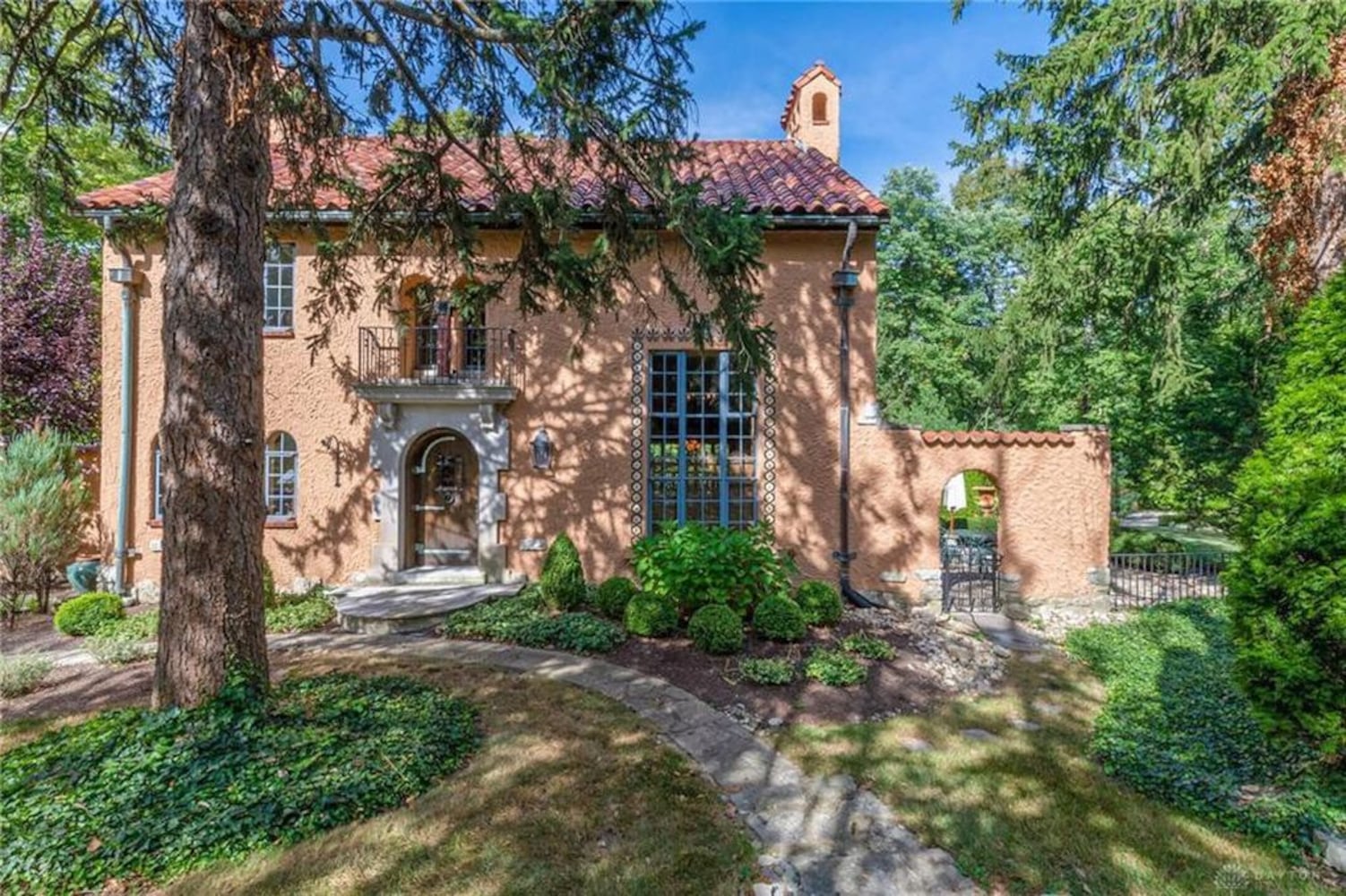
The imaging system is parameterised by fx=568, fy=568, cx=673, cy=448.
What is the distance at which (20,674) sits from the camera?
552 centimetres

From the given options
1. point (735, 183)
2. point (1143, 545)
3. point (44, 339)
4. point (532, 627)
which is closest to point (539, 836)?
point (532, 627)

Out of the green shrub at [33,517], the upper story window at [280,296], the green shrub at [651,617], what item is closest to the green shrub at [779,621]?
the green shrub at [651,617]

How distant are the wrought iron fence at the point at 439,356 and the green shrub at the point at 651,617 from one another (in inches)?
165

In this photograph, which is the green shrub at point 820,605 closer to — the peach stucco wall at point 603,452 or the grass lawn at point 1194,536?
the peach stucco wall at point 603,452

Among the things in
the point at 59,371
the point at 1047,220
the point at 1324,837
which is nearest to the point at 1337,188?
Result: the point at 1047,220

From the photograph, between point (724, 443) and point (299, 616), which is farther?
point (724, 443)

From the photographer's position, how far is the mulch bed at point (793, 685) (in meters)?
5.21

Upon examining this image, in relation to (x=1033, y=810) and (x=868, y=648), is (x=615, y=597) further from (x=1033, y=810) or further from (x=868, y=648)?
(x=1033, y=810)

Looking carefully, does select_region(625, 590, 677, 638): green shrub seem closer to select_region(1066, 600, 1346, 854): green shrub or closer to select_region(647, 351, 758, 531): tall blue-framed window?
select_region(647, 351, 758, 531): tall blue-framed window

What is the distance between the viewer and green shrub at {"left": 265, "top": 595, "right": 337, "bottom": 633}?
7473 mm

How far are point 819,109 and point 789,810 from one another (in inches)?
463

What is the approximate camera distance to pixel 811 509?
898cm

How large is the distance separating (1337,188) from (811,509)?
7.70m

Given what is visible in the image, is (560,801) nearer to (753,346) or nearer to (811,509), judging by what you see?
(753,346)
